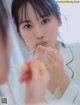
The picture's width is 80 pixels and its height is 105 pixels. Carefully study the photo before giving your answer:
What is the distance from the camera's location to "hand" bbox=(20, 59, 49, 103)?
0.95 metres

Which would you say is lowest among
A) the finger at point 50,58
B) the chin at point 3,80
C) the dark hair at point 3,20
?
the chin at point 3,80

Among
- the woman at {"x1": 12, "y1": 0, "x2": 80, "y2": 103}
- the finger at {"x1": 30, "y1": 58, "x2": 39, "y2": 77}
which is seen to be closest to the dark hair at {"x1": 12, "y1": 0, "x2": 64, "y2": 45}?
the woman at {"x1": 12, "y1": 0, "x2": 80, "y2": 103}

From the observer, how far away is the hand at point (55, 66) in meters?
0.96

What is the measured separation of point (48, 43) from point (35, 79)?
0.60 feet

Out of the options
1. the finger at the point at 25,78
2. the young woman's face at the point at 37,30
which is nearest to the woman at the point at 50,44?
the young woman's face at the point at 37,30

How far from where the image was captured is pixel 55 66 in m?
0.98

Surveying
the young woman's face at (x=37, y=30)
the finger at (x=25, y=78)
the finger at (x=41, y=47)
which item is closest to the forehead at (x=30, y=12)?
the young woman's face at (x=37, y=30)

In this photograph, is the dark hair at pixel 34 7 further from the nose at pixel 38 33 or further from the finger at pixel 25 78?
the finger at pixel 25 78

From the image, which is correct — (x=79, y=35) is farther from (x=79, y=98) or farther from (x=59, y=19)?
(x=79, y=98)

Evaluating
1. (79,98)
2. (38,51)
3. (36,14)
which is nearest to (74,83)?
(79,98)

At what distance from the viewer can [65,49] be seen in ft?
3.22

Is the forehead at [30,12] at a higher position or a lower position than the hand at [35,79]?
higher

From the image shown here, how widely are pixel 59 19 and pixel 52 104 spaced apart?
407 millimetres

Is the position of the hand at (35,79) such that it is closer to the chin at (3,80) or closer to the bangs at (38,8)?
the chin at (3,80)
